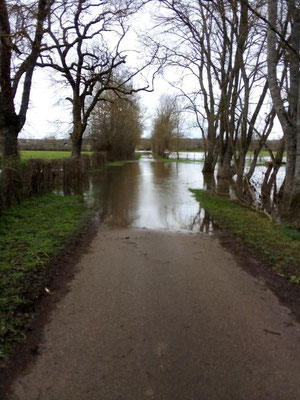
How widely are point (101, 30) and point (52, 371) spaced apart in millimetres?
21057

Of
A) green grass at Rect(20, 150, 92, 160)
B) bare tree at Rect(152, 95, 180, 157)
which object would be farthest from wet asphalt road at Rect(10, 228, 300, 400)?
bare tree at Rect(152, 95, 180, 157)

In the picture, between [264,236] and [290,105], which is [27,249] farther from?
[290,105]

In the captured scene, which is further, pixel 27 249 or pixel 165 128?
pixel 165 128

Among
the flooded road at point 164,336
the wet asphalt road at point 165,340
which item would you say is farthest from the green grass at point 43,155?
the wet asphalt road at point 165,340

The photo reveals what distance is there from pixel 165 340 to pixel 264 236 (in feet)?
14.2

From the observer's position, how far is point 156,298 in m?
3.83

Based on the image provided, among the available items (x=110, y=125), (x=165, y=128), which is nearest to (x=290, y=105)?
(x=110, y=125)

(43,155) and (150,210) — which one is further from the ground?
(43,155)

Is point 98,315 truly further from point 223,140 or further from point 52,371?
point 223,140

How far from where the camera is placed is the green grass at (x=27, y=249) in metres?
3.33

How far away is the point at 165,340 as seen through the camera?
9.71 ft

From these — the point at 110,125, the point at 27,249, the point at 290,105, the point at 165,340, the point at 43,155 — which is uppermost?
the point at 110,125

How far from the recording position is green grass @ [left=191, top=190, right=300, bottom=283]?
5.01 metres

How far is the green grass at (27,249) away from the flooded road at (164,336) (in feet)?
1.18
